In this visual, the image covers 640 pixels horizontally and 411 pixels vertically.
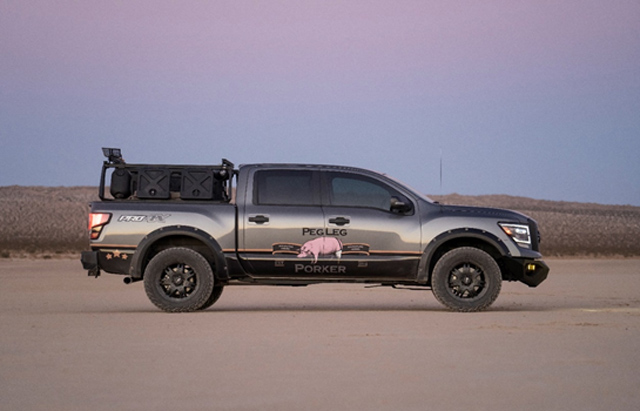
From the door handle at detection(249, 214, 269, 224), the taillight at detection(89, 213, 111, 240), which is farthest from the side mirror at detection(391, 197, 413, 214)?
the taillight at detection(89, 213, 111, 240)

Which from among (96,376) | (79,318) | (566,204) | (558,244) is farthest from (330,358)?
(566,204)

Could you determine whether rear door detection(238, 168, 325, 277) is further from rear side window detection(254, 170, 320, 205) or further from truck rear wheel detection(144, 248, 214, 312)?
truck rear wheel detection(144, 248, 214, 312)

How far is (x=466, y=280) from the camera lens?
13.8m

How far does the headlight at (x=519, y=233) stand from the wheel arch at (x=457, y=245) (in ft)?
0.63

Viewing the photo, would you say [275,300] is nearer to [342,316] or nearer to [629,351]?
[342,316]

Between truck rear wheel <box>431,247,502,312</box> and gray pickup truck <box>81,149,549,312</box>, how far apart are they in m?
0.01

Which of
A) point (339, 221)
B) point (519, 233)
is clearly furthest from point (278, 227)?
point (519, 233)

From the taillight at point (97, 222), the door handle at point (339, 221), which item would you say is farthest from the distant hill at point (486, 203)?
the door handle at point (339, 221)

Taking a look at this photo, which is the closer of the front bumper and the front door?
the front door

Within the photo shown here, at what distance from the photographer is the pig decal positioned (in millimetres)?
13648

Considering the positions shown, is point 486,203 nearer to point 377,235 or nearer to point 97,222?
point 377,235

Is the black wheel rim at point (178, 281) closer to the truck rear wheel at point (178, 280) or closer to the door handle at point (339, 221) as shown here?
the truck rear wheel at point (178, 280)

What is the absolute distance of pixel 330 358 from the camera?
356 inches

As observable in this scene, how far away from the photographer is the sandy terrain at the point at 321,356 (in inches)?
281
